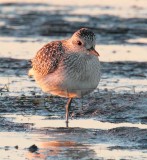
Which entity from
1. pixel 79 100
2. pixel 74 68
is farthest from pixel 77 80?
pixel 79 100

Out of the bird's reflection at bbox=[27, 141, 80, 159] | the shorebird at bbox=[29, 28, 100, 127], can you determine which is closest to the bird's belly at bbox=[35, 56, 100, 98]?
the shorebird at bbox=[29, 28, 100, 127]

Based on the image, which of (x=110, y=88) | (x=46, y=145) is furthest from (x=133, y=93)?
(x=46, y=145)

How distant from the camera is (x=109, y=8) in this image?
2505 cm

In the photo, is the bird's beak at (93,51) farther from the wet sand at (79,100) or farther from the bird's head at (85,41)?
the wet sand at (79,100)

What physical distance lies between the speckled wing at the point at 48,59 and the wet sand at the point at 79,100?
2.00ft

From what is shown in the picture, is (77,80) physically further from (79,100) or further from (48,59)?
(79,100)

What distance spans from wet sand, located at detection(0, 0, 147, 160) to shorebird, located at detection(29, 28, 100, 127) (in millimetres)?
463

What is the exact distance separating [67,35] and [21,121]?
9.52 meters

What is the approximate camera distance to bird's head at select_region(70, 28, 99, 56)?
38.1ft

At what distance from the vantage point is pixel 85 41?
11664 millimetres

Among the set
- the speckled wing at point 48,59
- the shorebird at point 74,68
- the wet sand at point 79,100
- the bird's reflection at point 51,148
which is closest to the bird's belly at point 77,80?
the shorebird at point 74,68

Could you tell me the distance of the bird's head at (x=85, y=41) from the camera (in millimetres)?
11617

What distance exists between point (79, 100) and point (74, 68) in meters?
1.80

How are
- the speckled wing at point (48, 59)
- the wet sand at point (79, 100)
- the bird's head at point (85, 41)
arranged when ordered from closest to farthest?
the wet sand at point (79, 100) < the bird's head at point (85, 41) < the speckled wing at point (48, 59)
